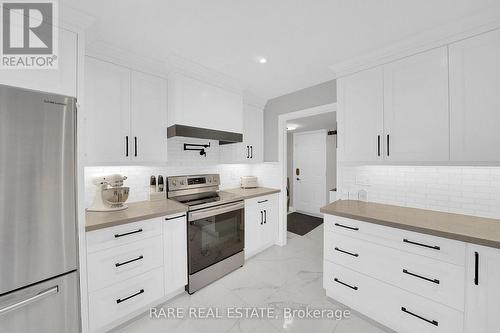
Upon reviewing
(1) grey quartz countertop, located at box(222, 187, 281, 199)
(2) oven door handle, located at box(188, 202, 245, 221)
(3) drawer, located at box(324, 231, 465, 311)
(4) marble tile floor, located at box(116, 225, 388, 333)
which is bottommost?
(4) marble tile floor, located at box(116, 225, 388, 333)

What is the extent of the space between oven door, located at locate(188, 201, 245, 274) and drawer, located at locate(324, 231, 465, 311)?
1164mm

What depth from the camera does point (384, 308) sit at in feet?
5.36

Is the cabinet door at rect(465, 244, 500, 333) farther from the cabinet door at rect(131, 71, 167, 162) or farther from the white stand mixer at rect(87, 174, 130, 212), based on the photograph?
the white stand mixer at rect(87, 174, 130, 212)

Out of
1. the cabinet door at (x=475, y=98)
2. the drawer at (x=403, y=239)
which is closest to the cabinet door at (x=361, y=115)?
the cabinet door at (x=475, y=98)

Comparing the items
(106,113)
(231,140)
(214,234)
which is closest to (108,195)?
(106,113)

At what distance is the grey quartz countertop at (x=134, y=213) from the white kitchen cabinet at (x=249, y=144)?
1142mm

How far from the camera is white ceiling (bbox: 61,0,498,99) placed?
1344 mm

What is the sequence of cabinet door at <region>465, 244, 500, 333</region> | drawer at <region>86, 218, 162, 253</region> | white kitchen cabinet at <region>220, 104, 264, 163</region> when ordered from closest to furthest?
cabinet door at <region>465, 244, 500, 333</region> → drawer at <region>86, 218, 162, 253</region> → white kitchen cabinet at <region>220, 104, 264, 163</region>

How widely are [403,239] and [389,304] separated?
0.58 metres

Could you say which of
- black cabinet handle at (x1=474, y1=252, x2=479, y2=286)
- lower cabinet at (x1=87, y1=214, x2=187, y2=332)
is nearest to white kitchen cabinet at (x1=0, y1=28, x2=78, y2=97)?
lower cabinet at (x1=87, y1=214, x2=187, y2=332)

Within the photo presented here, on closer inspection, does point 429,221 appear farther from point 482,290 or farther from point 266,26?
point 266,26

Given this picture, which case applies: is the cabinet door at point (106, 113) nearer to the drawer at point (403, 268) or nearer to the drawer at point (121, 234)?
the drawer at point (121, 234)

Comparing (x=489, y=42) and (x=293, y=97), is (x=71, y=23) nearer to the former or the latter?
(x=293, y=97)

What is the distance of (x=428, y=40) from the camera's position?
166 centimetres
